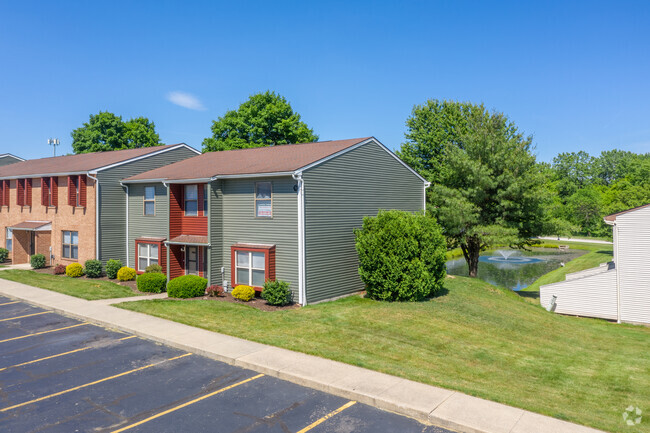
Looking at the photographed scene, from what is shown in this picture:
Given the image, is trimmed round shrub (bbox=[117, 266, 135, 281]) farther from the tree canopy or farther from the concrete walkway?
the tree canopy

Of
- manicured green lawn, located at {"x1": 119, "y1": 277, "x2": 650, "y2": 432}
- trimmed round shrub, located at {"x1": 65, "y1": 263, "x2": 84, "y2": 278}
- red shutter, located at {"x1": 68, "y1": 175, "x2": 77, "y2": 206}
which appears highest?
red shutter, located at {"x1": 68, "y1": 175, "x2": 77, "y2": 206}

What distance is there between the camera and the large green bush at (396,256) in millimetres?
20094

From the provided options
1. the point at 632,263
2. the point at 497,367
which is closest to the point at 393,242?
the point at 497,367

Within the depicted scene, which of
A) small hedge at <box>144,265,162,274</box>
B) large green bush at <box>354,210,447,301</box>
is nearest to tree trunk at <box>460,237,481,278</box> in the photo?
large green bush at <box>354,210,447,301</box>

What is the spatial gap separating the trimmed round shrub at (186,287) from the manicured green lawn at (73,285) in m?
2.46

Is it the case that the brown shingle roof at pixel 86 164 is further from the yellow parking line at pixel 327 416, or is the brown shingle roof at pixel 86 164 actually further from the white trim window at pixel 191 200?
A: the yellow parking line at pixel 327 416

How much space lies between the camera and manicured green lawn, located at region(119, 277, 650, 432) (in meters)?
10.5

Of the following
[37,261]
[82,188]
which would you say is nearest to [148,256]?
[82,188]

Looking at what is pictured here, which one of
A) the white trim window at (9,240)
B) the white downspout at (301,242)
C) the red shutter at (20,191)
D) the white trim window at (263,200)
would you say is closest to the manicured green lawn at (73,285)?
the red shutter at (20,191)

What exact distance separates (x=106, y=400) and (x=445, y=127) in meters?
40.4

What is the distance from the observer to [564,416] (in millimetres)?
8781

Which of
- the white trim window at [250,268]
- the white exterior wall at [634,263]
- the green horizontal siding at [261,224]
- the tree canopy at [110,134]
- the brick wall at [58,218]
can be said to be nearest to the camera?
the green horizontal siding at [261,224]

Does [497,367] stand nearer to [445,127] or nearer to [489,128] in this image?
[489,128]

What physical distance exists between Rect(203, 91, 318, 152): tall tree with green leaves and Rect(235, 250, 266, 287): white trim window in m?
30.6
